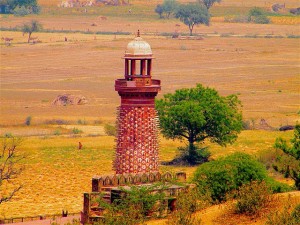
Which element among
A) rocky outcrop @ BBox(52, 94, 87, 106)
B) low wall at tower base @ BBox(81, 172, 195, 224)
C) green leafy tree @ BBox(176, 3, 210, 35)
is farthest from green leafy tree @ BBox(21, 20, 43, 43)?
low wall at tower base @ BBox(81, 172, 195, 224)

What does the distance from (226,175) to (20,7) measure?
162m

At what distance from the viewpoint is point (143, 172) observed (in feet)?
89.4

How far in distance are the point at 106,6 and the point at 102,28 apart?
34418mm

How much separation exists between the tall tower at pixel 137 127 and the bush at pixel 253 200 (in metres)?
2.69

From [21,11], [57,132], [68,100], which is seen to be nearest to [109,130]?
[57,132]

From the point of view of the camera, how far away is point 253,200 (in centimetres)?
2502

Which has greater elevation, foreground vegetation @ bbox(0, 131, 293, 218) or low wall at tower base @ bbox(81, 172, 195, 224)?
low wall at tower base @ bbox(81, 172, 195, 224)

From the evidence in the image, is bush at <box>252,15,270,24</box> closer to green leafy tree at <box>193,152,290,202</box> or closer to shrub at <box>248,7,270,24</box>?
shrub at <box>248,7,270,24</box>

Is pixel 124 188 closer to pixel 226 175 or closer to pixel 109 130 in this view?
pixel 226 175

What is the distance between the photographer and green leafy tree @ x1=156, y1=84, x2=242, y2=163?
5459 cm

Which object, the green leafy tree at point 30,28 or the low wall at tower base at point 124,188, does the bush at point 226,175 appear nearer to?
the low wall at tower base at point 124,188

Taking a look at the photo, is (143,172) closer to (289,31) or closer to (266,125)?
(266,125)

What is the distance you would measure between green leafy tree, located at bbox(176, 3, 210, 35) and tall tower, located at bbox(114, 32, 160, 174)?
136 metres

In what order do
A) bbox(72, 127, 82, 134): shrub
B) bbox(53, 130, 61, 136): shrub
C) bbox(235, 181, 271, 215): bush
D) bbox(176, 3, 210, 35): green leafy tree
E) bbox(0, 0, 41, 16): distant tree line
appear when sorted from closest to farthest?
1. bbox(235, 181, 271, 215): bush
2. bbox(53, 130, 61, 136): shrub
3. bbox(72, 127, 82, 134): shrub
4. bbox(176, 3, 210, 35): green leafy tree
5. bbox(0, 0, 41, 16): distant tree line
